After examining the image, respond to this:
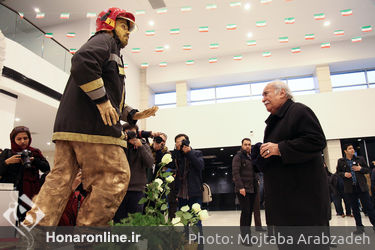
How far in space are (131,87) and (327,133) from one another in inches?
287

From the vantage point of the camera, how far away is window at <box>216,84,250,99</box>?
11711 millimetres

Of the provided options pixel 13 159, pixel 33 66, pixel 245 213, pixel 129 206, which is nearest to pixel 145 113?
pixel 129 206

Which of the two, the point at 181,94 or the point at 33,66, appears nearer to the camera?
the point at 33,66

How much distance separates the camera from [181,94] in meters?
11.5

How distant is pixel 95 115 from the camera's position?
1576 millimetres

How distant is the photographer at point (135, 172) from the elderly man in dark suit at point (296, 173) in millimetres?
1410

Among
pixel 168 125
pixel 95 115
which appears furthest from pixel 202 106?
pixel 95 115

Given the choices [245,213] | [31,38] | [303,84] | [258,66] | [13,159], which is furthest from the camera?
[303,84]

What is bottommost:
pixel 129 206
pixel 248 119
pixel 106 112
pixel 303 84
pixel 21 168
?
pixel 129 206

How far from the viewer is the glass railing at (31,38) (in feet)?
19.8

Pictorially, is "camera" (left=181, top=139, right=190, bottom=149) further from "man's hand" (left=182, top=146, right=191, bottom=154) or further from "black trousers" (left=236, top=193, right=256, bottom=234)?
"black trousers" (left=236, top=193, right=256, bottom=234)

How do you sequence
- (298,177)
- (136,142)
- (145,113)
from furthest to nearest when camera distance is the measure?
(136,142)
(145,113)
(298,177)

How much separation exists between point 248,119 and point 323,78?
3156 millimetres

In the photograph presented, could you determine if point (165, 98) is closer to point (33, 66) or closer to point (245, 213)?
point (33, 66)
